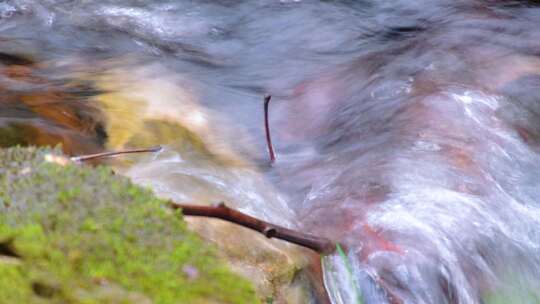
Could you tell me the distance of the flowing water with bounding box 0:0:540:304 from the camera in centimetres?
266

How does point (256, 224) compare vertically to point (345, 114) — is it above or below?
above

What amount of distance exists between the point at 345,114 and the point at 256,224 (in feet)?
6.74

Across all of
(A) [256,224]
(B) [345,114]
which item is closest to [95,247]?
(A) [256,224]

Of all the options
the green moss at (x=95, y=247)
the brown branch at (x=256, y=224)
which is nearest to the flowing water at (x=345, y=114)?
the brown branch at (x=256, y=224)

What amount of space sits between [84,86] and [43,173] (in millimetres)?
2479

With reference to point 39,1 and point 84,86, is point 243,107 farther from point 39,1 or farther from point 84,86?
point 39,1

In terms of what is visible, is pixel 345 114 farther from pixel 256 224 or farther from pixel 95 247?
pixel 95 247

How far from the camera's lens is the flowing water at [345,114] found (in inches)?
105

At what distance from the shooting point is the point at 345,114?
4004 mm

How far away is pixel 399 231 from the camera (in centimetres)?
264

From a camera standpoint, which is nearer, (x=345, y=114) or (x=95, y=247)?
Result: (x=95, y=247)

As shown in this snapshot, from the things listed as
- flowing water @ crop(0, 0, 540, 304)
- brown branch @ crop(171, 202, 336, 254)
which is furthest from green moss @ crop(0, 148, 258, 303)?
flowing water @ crop(0, 0, 540, 304)

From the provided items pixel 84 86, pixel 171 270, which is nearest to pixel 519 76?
pixel 84 86

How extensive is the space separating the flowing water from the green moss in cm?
77
